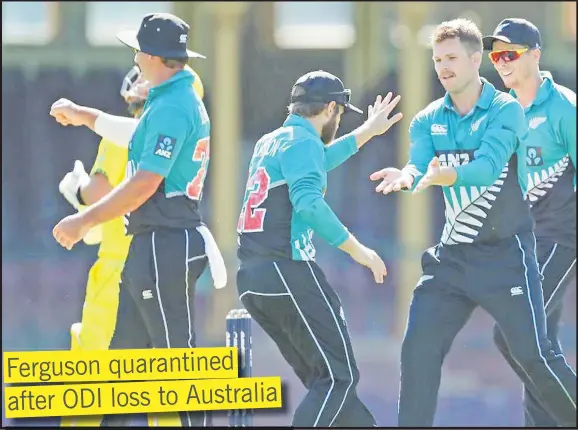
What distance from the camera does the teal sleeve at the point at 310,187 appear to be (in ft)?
17.9

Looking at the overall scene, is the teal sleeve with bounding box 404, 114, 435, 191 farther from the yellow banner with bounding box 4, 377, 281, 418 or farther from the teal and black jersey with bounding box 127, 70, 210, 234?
the yellow banner with bounding box 4, 377, 281, 418

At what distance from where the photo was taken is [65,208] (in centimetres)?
1378

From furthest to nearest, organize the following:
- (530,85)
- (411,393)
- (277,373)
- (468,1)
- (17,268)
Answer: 1. (17,268)
2. (468,1)
3. (277,373)
4. (530,85)
5. (411,393)

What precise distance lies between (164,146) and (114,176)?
791 mm

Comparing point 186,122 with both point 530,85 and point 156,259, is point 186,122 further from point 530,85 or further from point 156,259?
point 530,85

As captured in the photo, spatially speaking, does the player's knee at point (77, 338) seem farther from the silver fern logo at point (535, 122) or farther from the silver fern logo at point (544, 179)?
the silver fern logo at point (535, 122)

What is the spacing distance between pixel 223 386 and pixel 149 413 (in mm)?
360

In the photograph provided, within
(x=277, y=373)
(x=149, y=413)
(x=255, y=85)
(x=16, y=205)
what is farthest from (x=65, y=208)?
(x=149, y=413)

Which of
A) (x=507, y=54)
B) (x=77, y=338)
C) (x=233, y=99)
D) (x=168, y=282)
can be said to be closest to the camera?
(x=168, y=282)

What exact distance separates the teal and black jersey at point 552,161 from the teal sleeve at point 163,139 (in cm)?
154

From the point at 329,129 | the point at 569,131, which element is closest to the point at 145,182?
the point at 329,129

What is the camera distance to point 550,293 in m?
6.29

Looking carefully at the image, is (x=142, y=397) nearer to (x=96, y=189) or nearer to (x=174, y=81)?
(x=96, y=189)

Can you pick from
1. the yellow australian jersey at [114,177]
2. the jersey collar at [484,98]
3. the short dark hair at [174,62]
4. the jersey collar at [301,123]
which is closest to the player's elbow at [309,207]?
the jersey collar at [301,123]
